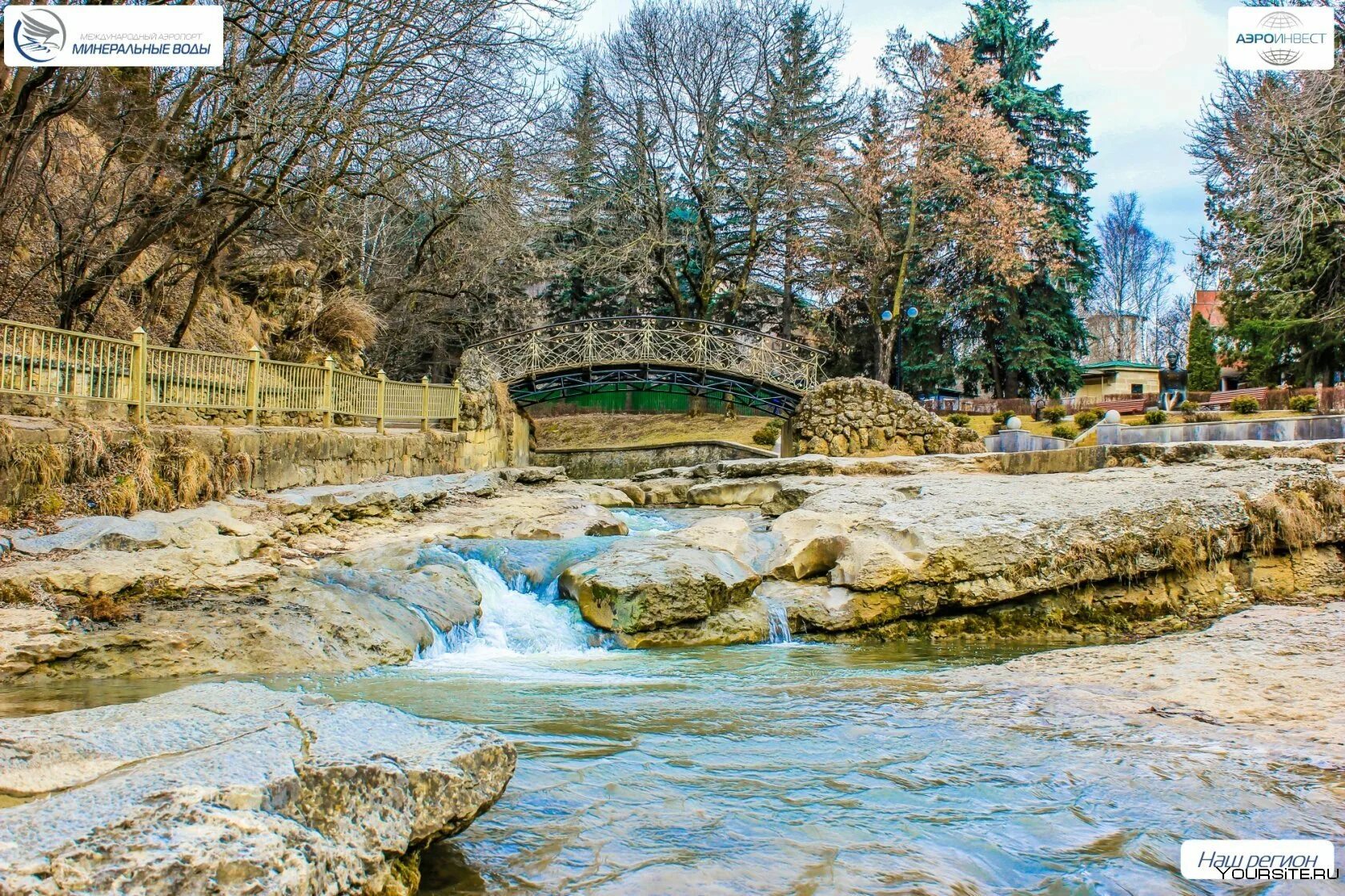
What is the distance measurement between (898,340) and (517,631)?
2949cm

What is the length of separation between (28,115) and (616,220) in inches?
895

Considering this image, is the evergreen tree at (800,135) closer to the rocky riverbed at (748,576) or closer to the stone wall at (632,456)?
the stone wall at (632,456)

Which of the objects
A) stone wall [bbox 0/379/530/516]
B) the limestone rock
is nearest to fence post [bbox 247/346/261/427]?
stone wall [bbox 0/379/530/516]

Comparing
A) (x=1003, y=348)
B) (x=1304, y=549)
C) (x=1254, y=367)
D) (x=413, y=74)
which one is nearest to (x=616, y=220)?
(x=1003, y=348)

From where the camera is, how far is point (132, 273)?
16391 millimetres

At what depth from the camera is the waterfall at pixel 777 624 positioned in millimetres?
8836

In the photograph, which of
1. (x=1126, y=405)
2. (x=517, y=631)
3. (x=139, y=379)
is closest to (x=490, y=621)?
(x=517, y=631)

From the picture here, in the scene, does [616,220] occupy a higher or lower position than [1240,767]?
higher

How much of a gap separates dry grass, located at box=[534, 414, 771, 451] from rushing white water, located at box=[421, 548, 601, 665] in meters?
20.6

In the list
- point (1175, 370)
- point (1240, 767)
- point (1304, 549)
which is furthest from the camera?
point (1175, 370)

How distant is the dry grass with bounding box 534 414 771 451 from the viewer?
31156mm

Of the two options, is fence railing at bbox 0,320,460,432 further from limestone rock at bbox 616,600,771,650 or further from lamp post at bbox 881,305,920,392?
lamp post at bbox 881,305,920,392

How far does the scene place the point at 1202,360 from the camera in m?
37.8

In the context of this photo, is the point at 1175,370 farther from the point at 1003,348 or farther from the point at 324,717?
the point at 324,717
